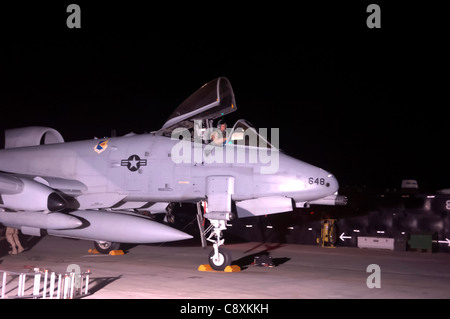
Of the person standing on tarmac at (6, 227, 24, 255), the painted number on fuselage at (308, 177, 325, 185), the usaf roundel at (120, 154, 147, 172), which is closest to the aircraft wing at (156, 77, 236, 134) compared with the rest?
the usaf roundel at (120, 154, 147, 172)

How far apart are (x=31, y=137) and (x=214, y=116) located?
6146mm

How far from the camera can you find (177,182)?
1152 cm

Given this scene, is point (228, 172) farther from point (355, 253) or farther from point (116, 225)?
point (355, 253)

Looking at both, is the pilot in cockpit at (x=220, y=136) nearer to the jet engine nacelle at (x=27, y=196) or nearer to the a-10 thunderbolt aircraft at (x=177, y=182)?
the a-10 thunderbolt aircraft at (x=177, y=182)

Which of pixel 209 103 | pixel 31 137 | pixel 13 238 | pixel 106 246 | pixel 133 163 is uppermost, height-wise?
pixel 209 103

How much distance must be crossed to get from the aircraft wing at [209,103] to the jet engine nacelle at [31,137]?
5.01 metres

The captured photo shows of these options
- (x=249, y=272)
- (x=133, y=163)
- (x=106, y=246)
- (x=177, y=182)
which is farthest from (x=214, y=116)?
(x=106, y=246)

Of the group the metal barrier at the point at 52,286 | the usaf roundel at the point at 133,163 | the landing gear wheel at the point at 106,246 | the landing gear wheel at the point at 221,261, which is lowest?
the landing gear wheel at the point at 106,246

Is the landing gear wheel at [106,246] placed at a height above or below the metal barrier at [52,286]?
below

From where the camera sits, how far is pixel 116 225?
11.0m

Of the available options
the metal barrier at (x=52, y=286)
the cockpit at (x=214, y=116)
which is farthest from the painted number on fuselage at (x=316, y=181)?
the metal barrier at (x=52, y=286)

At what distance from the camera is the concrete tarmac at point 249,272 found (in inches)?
334

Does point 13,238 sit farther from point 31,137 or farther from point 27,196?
point 27,196

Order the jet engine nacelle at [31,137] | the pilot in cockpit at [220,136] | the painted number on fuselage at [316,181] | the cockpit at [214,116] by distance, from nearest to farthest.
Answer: the painted number on fuselage at [316,181]
the cockpit at [214,116]
the pilot in cockpit at [220,136]
the jet engine nacelle at [31,137]
